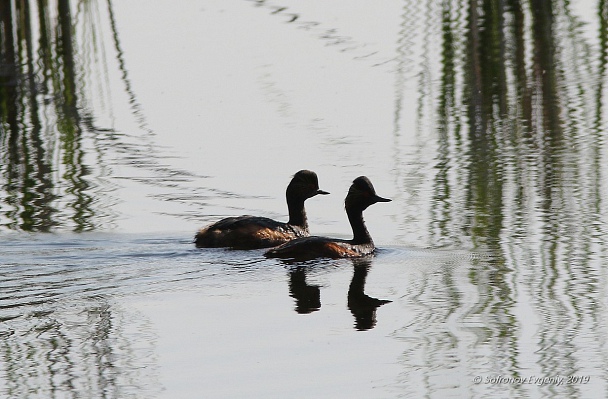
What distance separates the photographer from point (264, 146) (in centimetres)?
1345

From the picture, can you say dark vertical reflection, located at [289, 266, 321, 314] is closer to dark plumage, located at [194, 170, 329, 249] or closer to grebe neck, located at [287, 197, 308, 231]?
dark plumage, located at [194, 170, 329, 249]

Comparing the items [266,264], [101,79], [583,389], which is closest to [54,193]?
[266,264]

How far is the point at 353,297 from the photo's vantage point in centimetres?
864

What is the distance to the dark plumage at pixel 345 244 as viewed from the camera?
33.0ft

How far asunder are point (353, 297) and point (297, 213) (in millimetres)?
2603

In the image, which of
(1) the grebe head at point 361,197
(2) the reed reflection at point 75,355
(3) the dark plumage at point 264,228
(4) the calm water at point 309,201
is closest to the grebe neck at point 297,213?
(3) the dark plumage at point 264,228

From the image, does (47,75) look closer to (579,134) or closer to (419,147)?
(419,147)

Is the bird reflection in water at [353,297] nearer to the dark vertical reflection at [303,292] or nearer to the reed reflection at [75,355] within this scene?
the dark vertical reflection at [303,292]

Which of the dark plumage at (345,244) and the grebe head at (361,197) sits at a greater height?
the grebe head at (361,197)

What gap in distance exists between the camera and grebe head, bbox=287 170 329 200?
36.5 feet

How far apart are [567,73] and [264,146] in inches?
197

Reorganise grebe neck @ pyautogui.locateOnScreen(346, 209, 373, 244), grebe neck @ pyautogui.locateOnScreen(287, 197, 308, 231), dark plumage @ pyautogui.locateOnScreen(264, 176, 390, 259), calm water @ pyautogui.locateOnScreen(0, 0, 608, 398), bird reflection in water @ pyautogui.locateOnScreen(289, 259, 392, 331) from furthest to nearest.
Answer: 1. grebe neck @ pyautogui.locateOnScreen(287, 197, 308, 231)
2. grebe neck @ pyautogui.locateOnScreen(346, 209, 373, 244)
3. dark plumage @ pyautogui.locateOnScreen(264, 176, 390, 259)
4. bird reflection in water @ pyautogui.locateOnScreen(289, 259, 392, 331)
5. calm water @ pyautogui.locateOnScreen(0, 0, 608, 398)

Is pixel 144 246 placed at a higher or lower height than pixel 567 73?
lower

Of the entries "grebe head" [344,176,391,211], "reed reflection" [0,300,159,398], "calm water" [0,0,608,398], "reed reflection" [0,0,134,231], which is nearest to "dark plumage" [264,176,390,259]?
"grebe head" [344,176,391,211]
